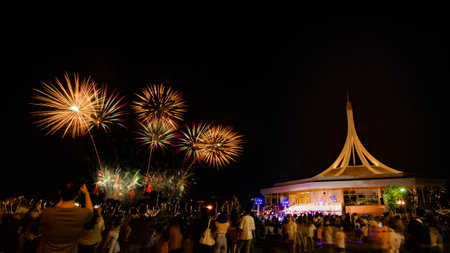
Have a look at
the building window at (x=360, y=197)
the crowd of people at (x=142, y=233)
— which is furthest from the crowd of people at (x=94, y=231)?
the building window at (x=360, y=197)

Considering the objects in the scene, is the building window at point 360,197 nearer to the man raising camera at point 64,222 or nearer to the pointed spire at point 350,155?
the pointed spire at point 350,155

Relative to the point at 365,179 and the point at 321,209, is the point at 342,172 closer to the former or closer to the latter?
the point at 365,179

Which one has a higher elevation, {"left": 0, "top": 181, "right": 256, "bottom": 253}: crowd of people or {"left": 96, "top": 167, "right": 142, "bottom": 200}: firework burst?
{"left": 96, "top": 167, "right": 142, "bottom": 200}: firework burst

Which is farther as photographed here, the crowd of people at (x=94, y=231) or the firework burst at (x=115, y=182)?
the firework burst at (x=115, y=182)

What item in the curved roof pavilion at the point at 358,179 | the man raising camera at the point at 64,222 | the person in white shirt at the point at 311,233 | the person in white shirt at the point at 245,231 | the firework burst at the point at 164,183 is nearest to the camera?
the man raising camera at the point at 64,222

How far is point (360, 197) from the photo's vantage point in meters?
38.5

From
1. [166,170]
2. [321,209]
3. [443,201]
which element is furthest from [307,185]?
[166,170]

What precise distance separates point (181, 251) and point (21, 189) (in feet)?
146

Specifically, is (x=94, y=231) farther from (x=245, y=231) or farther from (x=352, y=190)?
(x=352, y=190)

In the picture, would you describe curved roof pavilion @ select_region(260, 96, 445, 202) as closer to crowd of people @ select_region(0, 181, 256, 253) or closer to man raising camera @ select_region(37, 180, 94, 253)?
crowd of people @ select_region(0, 181, 256, 253)

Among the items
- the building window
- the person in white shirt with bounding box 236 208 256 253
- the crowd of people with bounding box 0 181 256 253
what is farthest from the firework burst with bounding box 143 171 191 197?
the person in white shirt with bounding box 236 208 256 253

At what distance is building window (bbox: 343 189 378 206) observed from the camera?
37.6 metres

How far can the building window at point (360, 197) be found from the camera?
37594 mm

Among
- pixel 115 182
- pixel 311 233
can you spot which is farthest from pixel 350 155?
pixel 311 233
